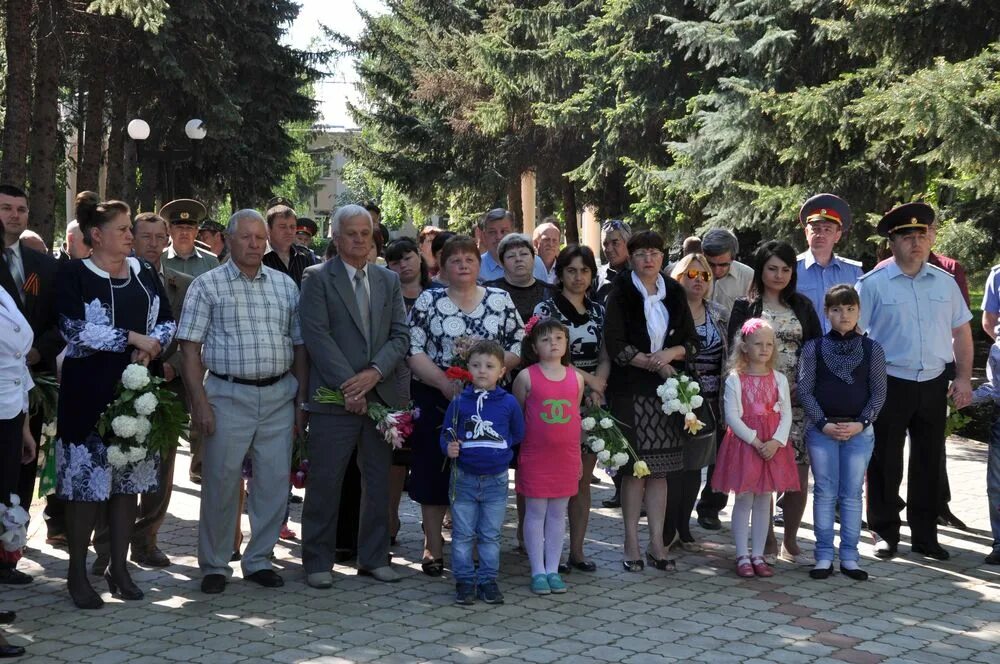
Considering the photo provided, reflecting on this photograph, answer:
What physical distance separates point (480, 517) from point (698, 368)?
198cm

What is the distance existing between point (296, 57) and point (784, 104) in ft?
60.1

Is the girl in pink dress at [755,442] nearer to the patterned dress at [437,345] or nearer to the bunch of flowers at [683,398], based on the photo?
the bunch of flowers at [683,398]

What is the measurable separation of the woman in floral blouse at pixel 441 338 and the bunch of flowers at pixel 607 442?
0.56 metres

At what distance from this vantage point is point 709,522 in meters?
8.55

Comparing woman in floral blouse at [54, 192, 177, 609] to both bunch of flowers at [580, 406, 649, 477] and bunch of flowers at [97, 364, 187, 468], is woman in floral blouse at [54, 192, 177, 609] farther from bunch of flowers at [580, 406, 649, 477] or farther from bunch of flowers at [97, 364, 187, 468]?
bunch of flowers at [580, 406, 649, 477]

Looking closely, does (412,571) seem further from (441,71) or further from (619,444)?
(441,71)

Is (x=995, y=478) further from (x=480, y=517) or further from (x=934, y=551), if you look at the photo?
(x=480, y=517)

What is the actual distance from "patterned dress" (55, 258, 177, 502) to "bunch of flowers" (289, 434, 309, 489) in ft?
3.03

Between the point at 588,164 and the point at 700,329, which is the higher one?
the point at 588,164

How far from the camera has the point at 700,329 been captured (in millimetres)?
7836

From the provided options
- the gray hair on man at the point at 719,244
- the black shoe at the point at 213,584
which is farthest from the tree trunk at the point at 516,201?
the black shoe at the point at 213,584

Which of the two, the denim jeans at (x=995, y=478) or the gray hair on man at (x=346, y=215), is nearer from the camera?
the gray hair on man at (x=346, y=215)

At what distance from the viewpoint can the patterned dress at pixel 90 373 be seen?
20.8ft

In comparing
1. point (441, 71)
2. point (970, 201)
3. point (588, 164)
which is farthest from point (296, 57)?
point (970, 201)
